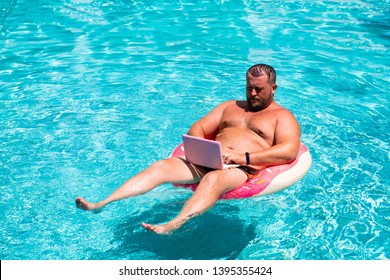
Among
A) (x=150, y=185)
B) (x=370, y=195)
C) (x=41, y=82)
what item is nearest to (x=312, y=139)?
(x=370, y=195)

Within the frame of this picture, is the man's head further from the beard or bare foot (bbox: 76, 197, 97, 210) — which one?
bare foot (bbox: 76, 197, 97, 210)

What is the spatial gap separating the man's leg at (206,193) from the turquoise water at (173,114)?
378 mm

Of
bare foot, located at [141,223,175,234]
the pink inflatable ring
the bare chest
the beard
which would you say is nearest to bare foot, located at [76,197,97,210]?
bare foot, located at [141,223,175,234]

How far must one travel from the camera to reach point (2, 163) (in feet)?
19.8

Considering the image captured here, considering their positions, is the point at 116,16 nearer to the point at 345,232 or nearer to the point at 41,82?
the point at 41,82

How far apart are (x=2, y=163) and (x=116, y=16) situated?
19.2 ft

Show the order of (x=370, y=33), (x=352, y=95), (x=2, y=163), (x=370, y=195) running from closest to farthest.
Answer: (x=370, y=195)
(x=2, y=163)
(x=352, y=95)
(x=370, y=33)

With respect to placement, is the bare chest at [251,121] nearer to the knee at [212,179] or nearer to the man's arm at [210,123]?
the man's arm at [210,123]

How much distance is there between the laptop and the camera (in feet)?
15.6

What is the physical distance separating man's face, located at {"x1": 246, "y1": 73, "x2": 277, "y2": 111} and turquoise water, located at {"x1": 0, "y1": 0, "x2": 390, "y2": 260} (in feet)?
2.76

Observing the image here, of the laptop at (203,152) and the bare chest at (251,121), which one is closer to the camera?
the laptop at (203,152)

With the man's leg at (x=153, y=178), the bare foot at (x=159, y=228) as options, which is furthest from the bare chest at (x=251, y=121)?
the bare foot at (x=159, y=228)

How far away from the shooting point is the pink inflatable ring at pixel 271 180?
491cm

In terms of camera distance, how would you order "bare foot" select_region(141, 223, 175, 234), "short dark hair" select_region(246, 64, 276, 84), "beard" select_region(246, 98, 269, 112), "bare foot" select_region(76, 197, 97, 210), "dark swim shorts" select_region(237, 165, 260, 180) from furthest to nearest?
1. "beard" select_region(246, 98, 269, 112)
2. "short dark hair" select_region(246, 64, 276, 84)
3. "dark swim shorts" select_region(237, 165, 260, 180)
4. "bare foot" select_region(76, 197, 97, 210)
5. "bare foot" select_region(141, 223, 175, 234)
